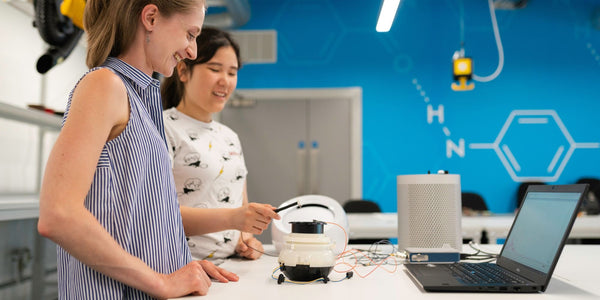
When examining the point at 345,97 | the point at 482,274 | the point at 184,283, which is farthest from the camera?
the point at 345,97

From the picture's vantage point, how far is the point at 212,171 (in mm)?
1425

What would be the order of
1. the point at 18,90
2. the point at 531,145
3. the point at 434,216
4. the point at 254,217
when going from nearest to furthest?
the point at 254,217 → the point at 434,216 → the point at 18,90 → the point at 531,145

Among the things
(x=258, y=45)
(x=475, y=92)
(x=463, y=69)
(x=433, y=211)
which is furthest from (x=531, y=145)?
(x=433, y=211)

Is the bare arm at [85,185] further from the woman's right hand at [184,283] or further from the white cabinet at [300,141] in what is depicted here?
the white cabinet at [300,141]

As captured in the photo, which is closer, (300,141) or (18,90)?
(18,90)

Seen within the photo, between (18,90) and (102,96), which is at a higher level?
(18,90)

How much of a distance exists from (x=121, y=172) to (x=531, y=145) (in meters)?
4.93

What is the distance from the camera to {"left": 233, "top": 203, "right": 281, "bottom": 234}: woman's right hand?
1.18 m

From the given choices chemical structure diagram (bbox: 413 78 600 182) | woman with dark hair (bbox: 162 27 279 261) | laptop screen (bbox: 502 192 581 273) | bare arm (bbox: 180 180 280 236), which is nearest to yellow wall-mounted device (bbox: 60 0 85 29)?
woman with dark hair (bbox: 162 27 279 261)

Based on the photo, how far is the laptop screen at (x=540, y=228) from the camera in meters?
0.98

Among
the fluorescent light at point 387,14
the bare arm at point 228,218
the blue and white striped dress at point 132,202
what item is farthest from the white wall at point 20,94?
the fluorescent light at point 387,14

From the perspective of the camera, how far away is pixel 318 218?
1.44m

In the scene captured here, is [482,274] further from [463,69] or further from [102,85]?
[463,69]

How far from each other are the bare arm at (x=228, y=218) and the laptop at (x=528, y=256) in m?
0.40
